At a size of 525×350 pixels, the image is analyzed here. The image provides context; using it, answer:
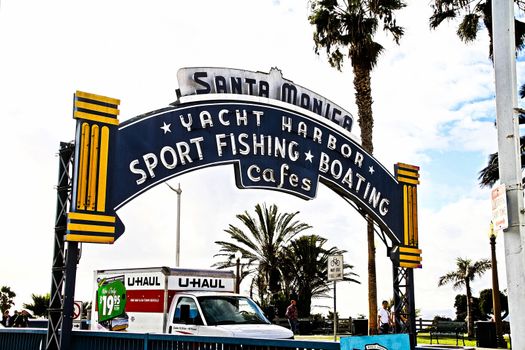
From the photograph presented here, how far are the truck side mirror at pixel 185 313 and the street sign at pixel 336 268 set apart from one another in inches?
160

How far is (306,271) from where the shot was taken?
41.3 metres

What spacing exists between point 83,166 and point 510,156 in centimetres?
822

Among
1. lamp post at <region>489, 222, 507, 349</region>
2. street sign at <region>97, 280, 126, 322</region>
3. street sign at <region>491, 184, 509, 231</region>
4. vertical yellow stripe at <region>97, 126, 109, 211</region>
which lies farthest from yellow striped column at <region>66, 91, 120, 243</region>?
lamp post at <region>489, 222, 507, 349</region>

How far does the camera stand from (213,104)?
51.1ft

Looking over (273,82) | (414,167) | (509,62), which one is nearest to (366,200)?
(414,167)

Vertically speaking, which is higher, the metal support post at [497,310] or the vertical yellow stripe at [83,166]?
the vertical yellow stripe at [83,166]

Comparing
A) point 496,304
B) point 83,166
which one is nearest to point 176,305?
point 83,166

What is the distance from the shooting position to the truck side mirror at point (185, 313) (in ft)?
52.1

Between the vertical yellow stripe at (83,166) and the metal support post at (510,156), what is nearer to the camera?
the metal support post at (510,156)

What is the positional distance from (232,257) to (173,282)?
23.6 metres

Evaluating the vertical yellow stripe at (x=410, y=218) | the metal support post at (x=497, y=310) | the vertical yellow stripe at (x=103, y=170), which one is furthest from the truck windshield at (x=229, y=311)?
the metal support post at (x=497, y=310)

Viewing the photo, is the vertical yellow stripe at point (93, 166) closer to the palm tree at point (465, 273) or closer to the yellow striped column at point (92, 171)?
the yellow striped column at point (92, 171)

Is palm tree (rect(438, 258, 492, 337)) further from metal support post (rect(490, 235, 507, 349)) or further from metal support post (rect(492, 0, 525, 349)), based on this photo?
metal support post (rect(492, 0, 525, 349))

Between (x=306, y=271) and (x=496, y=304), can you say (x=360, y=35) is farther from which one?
(x=306, y=271)
